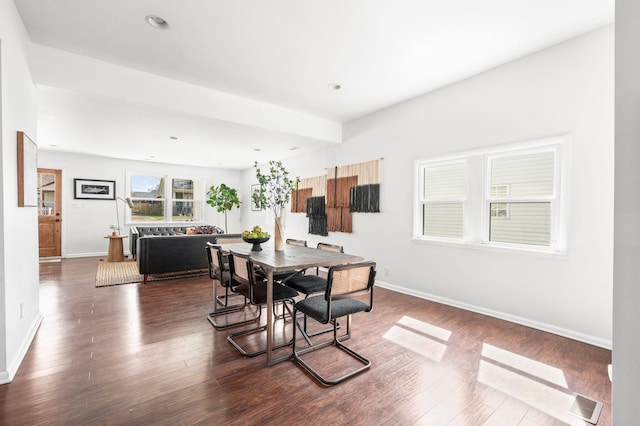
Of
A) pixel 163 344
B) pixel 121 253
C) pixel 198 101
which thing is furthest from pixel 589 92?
pixel 121 253

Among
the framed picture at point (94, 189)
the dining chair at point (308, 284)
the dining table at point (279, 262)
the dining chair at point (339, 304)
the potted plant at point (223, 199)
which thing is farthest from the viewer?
the potted plant at point (223, 199)

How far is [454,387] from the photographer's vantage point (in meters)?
2.07

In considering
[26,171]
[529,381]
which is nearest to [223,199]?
[26,171]

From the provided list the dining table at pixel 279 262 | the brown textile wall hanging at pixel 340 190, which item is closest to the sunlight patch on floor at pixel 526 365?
the dining table at pixel 279 262

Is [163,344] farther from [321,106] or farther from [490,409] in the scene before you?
[321,106]

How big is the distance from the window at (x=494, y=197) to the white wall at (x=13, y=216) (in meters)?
4.17

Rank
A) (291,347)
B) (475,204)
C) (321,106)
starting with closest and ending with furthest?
(291,347) → (475,204) → (321,106)

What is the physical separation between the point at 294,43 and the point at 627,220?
2843mm

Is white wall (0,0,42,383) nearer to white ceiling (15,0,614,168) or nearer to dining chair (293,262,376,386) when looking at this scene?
white ceiling (15,0,614,168)

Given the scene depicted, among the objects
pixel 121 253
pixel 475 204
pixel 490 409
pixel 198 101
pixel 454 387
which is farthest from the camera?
pixel 121 253

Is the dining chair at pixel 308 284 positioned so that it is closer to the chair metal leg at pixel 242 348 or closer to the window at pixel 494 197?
the chair metal leg at pixel 242 348

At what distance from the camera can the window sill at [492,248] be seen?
9.77 ft

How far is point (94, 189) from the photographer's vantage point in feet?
24.6

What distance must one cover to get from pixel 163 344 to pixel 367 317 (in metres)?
2.07
